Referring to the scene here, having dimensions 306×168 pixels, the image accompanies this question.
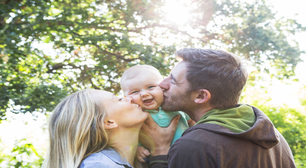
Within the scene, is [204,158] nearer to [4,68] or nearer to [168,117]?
[168,117]

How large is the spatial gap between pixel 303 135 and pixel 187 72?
14.6ft

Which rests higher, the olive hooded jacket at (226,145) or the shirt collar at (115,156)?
the olive hooded jacket at (226,145)

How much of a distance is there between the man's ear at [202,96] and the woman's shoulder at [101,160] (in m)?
0.81

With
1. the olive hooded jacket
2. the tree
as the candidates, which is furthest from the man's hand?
the tree

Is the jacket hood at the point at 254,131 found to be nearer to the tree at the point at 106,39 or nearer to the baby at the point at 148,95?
the baby at the point at 148,95

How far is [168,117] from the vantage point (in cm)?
243

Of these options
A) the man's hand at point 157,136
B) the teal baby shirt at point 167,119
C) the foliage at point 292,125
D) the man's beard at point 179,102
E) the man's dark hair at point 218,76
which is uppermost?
the man's dark hair at point 218,76

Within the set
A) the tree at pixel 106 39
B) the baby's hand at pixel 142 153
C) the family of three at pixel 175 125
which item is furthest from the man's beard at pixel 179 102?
the tree at pixel 106 39

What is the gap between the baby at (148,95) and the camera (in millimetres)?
2395

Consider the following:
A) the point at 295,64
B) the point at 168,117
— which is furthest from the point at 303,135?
the point at 168,117

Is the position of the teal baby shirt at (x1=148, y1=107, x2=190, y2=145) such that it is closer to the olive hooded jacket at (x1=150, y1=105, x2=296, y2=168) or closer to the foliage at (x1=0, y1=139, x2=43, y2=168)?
the olive hooded jacket at (x1=150, y1=105, x2=296, y2=168)

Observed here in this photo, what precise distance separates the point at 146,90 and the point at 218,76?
739 mm

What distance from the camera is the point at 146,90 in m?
2.45

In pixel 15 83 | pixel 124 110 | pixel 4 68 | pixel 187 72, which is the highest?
pixel 187 72
